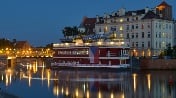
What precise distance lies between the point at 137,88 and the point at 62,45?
48925mm

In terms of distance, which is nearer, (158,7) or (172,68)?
(172,68)

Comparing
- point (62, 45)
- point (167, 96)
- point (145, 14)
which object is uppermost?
point (145, 14)

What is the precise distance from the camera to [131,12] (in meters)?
129

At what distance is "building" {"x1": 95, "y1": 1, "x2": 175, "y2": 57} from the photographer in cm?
12181

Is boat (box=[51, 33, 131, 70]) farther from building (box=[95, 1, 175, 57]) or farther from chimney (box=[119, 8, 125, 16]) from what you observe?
chimney (box=[119, 8, 125, 16])

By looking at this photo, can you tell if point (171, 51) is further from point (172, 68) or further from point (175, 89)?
point (175, 89)

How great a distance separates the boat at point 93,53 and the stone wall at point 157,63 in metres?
6.43

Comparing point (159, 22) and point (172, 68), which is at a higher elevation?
point (159, 22)

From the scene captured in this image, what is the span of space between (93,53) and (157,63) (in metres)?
15.6

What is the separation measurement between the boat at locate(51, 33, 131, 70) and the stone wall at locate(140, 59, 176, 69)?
21.1 ft

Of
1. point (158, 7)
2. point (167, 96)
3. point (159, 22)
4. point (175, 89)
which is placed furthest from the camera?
point (158, 7)

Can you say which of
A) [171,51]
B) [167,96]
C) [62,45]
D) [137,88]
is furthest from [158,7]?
[167,96]

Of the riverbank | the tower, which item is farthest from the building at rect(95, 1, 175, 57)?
the riverbank

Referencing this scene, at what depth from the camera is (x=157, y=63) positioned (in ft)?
343
